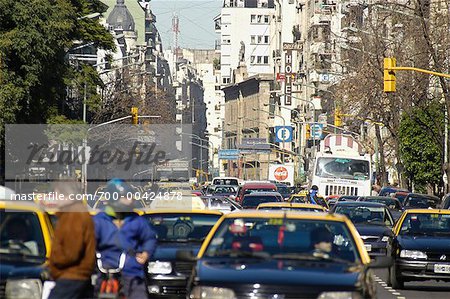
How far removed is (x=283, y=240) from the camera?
13484 mm

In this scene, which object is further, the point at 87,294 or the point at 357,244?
the point at 357,244

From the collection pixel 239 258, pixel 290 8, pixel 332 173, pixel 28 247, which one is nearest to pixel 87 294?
pixel 239 258

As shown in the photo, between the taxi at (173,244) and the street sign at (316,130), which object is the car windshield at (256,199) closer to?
the taxi at (173,244)

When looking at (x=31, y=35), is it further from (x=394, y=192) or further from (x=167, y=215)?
(x=167, y=215)

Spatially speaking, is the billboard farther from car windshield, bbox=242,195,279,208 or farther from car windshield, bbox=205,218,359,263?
car windshield, bbox=205,218,359,263

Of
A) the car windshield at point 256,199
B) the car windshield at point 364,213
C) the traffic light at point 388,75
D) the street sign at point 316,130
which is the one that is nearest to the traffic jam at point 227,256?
the car windshield at point 364,213

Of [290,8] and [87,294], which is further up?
[290,8]

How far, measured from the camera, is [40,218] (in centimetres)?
1509

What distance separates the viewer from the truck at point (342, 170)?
58.1m

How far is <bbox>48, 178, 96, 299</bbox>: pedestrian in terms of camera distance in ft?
38.4

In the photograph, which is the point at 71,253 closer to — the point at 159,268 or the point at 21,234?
the point at 21,234

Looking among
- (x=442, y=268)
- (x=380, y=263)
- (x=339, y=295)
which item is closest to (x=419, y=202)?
(x=442, y=268)

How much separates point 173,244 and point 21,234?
4.50m

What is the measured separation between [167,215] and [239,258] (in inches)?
275
